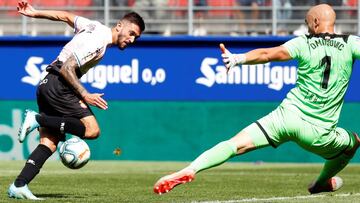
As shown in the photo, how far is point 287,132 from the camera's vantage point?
10.2 m

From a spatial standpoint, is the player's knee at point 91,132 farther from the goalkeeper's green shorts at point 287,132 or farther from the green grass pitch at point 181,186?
the goalkeeper's green shorts at point 287,132

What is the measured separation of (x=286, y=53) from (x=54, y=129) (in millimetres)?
3002

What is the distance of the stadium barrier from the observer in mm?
22828

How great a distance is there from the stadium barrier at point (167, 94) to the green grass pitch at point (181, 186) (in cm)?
146

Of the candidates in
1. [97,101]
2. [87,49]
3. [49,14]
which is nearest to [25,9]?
[49,14]

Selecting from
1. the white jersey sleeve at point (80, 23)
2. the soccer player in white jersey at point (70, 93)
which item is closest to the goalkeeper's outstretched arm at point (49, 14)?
the white jersey sleeve at point (80, 23)

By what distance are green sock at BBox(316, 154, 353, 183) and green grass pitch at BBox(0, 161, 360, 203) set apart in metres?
0.23

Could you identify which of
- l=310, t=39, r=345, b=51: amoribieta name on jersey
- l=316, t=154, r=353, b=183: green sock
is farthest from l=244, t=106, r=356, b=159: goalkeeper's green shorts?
l=316, t=154, r=353, b=183: green sock

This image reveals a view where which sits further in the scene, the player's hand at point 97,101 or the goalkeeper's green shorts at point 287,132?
the player's hand at point 97,101

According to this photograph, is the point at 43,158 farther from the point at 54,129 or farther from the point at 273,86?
the point at 273,86

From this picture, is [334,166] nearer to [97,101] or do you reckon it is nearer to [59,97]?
[97,101]

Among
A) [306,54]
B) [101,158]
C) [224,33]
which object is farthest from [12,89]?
[306,54]

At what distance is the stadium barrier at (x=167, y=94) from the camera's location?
2283 centimetres

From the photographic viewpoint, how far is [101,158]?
2275 centimetres
